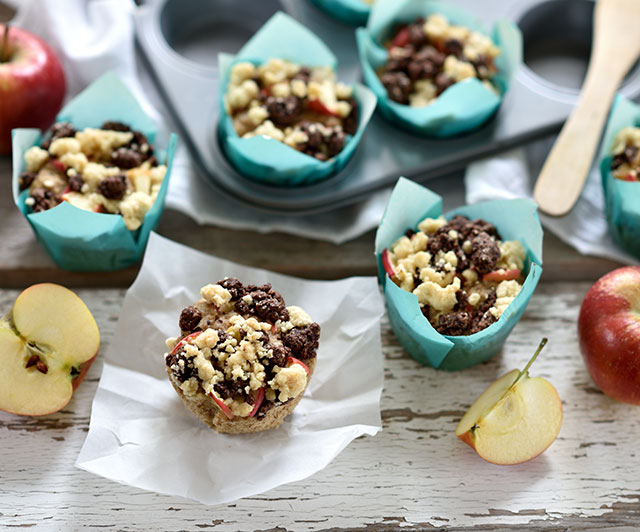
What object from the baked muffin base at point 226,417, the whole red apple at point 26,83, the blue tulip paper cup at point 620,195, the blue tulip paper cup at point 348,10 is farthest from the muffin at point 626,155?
the whole red apple at point 26,83

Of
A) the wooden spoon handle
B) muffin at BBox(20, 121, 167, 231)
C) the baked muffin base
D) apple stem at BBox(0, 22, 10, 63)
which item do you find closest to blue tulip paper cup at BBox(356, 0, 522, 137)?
the wooden spoon handle

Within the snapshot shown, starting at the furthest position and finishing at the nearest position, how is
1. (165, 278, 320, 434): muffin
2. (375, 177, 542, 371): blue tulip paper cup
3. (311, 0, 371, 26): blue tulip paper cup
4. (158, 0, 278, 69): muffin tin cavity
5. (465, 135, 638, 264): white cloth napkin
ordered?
(158, 0, 278, 69): muffin tin cavity → (311, 0, 371, 26): blue tulip paper cup → (465, 135, 638, 264): white cloth napkin → (375, 177, 542, 371): blue tulip paper cup → (165, 278, 320, 434): muffin

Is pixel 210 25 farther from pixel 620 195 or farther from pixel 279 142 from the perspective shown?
pixel 620 195

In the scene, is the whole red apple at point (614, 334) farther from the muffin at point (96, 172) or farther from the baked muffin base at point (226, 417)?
the muffin at point (96, 172)

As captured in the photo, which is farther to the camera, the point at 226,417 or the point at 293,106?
the point at 293,106

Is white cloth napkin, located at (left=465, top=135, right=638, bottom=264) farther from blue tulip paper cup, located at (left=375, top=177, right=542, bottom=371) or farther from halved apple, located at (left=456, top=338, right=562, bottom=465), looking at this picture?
halved apple, located at (left=456, top=338, right=562, bottom=465)

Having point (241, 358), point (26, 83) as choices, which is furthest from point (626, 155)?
point (26, 83)
